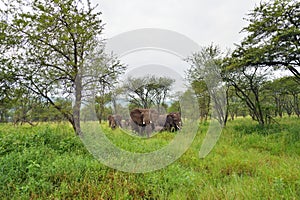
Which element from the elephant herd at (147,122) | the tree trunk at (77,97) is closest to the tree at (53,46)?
the tree trunk at (77,97)

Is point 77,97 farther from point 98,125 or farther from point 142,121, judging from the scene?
point 142,121

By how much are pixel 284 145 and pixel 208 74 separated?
Result: 5.05 metres

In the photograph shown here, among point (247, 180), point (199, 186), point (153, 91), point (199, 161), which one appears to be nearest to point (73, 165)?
point (199, 186)

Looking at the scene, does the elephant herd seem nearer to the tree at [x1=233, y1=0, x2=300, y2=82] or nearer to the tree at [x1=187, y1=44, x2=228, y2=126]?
the tree at [x1=187, y1=44, x2=228, y2=126]

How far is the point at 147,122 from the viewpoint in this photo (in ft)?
35.7

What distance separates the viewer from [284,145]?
6496mm

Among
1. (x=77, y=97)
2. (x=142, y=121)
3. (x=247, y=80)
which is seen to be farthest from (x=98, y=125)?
(x=247, y=80)

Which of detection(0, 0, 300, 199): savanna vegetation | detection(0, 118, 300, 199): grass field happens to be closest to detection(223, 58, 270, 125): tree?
detection(0, 0, 300, 199): savanna vegetation

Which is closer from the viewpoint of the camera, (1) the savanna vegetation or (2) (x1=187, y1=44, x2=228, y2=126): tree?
(1) the savanna vegetation

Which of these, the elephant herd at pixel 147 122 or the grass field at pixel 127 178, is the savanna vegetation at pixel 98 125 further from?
the elephant herd at pixel 147 122

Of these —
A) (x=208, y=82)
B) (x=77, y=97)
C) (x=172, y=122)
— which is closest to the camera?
(x=77, y=97)

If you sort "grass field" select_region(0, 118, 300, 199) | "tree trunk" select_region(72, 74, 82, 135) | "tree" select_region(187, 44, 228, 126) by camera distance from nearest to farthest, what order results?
1. "grass field" select_region(0, 118, 300, 199)
2. "tree trunk" select_region(72, 74, 82, 135)
3. "tree" select_region(187, 44, 228, 126)

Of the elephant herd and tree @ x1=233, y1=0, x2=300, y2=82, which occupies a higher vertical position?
tree @ x1=233, y1=0, x2=300, y2=82

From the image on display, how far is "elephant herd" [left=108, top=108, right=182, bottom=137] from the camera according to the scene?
10832 millimetres
